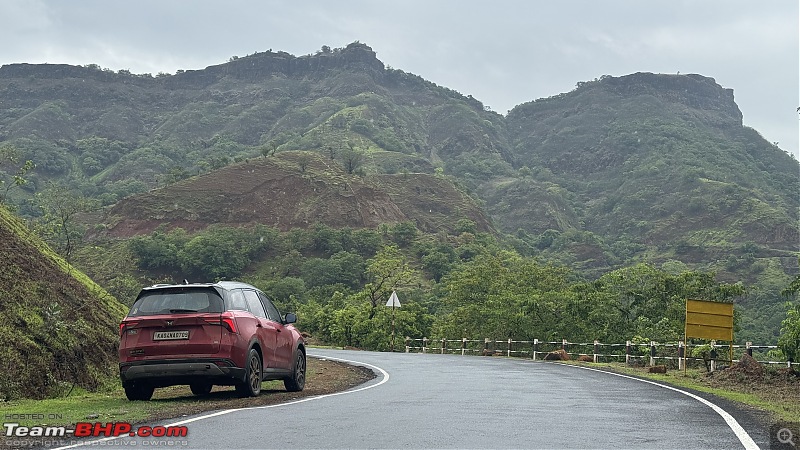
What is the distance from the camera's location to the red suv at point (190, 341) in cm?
1273

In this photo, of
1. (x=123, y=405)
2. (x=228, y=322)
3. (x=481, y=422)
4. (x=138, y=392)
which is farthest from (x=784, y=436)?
(x=138, y=392)

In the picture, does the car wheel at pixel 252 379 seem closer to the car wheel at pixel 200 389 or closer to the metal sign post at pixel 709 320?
the car wheel at pixel 200 389

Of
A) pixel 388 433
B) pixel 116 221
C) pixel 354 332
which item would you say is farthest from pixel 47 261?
A: pixel 116 221

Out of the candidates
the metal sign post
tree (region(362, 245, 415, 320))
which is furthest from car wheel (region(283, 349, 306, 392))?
tree (region(362, 245, 415, 320))

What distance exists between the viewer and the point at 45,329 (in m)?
15.2

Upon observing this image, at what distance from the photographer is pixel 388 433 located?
29.8 ft

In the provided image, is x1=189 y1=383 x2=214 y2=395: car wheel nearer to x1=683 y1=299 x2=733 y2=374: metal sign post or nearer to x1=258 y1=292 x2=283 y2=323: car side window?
x1=258 y1=292 x2=283 y2=323: car side window

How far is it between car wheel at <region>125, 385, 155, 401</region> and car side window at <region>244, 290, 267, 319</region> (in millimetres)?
1975

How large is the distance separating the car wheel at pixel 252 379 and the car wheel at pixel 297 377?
1.78 meters

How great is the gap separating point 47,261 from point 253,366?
7611mm

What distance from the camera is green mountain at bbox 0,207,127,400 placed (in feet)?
45.9

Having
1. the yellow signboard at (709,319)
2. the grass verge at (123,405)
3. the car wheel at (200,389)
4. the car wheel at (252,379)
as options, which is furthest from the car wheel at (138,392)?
the yellow signboard at (709,319)

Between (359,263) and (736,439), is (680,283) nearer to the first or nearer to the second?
(736,439)

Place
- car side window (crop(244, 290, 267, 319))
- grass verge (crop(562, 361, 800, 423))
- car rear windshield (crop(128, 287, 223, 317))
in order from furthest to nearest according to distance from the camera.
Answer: car side window (crop(244, 290, 267, 319)) < grass verge (crop(562, 361, 800, 423)) < car rear windshield (crop(128, 287, 223, 317))
